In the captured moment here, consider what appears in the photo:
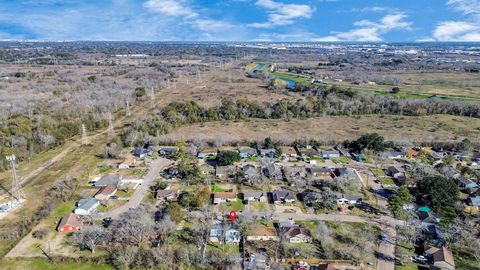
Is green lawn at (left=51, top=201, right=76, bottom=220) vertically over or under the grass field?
under

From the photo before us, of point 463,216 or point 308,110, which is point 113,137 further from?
point 463,216

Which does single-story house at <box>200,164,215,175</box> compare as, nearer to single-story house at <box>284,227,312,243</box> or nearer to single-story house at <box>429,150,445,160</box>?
single-story house at <box>284,227,312,243</box>

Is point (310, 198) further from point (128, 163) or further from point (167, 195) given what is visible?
point (128, 163)

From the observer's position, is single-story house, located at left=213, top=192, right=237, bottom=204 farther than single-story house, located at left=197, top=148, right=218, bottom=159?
No

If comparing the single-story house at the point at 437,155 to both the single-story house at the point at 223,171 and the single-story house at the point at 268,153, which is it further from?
the single-story house at the point at 223,171

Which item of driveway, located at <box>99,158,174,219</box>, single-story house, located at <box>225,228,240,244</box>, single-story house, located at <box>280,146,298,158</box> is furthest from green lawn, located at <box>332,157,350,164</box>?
single-story house, located at <box>225,228,240,244</box>

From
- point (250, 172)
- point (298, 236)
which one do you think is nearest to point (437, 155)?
point (250, 172)

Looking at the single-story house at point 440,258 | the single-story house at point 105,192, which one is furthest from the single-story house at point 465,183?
the single-story house at point 105,192
